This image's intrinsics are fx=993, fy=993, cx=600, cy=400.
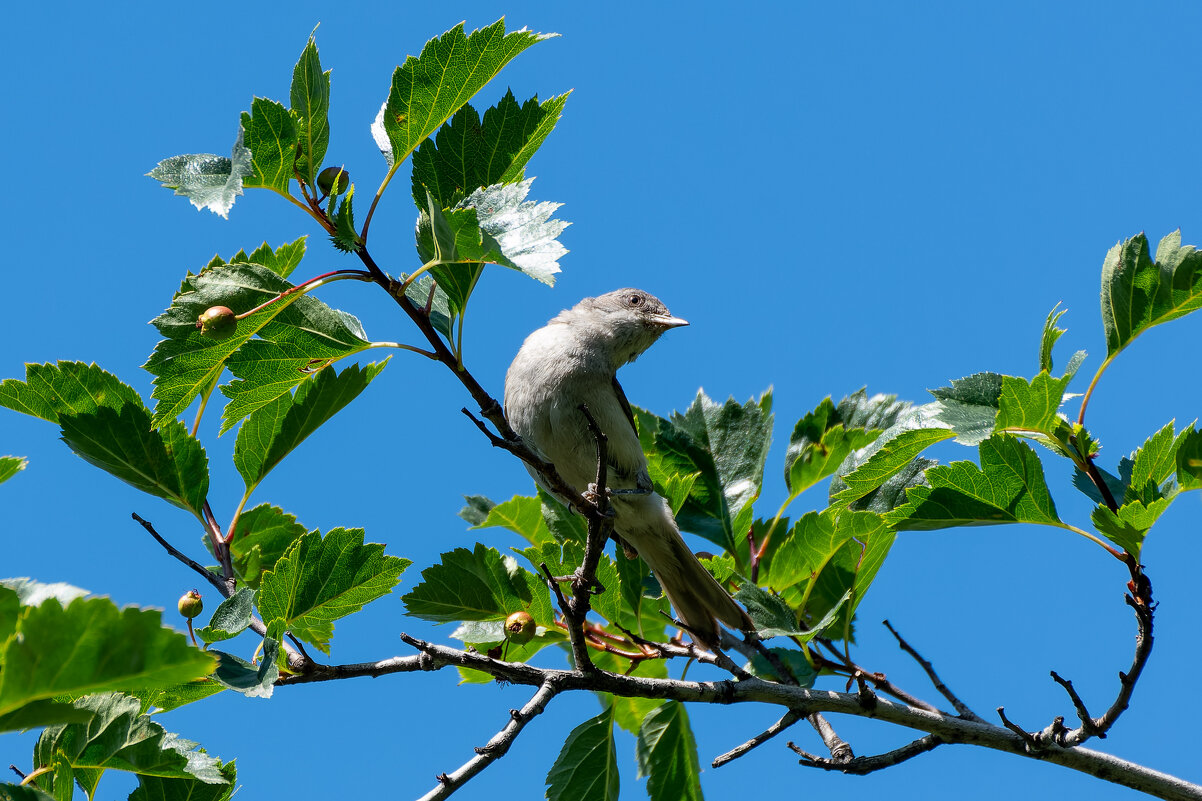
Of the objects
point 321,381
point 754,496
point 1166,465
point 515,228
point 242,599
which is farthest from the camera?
point 754,496

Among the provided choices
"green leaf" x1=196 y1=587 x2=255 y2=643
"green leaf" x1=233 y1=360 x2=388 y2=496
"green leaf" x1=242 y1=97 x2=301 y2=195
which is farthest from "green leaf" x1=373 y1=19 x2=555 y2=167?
"green leaf" x1=196 y1=587 x2=255 y2=643

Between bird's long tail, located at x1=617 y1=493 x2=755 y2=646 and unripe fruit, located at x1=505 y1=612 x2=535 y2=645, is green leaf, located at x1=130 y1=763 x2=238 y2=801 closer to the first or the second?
unripe fruit, located at x1=505 y1=612 x2=535 y2=645

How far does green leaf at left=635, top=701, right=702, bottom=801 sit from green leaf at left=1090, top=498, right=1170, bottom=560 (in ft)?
5.71

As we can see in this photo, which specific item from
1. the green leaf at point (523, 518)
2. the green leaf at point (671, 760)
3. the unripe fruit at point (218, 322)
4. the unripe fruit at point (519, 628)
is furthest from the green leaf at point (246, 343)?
the green leaf at point (671, 760)

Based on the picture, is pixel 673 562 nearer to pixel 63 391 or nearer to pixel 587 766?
pixel 587 766

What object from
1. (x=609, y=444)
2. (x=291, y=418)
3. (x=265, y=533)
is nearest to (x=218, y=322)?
(x=291, y=418)

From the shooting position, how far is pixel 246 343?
3.26 m

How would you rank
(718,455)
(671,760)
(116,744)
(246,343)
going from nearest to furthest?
(116,744), (246,343), (671,760), (718,455)

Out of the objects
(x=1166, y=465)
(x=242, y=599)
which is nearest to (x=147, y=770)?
(x=242, y=599)

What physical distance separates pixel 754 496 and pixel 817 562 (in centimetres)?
57

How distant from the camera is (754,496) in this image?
424 cm

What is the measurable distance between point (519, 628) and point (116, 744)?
4.21 feet

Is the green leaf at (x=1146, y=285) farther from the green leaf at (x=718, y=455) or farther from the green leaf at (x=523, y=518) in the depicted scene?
the green leaf at (x=523, y=518)

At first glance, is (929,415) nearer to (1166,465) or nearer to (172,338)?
(1166,465)
